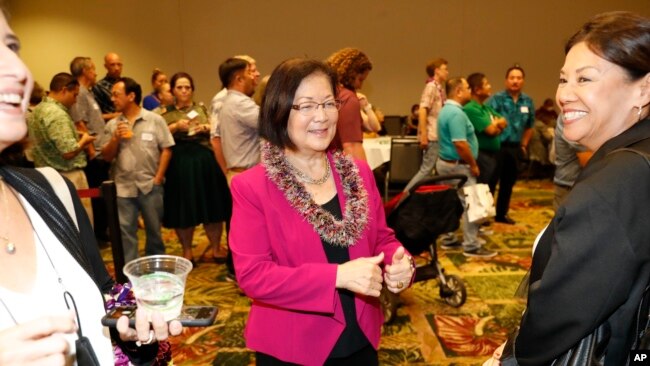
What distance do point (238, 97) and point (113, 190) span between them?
208 centimetres

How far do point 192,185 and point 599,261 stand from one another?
13.1 feet

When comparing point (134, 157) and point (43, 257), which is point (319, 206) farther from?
point (134, 157)

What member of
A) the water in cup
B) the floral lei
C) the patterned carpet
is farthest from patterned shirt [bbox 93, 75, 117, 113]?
the water in cup

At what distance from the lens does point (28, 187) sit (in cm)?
112

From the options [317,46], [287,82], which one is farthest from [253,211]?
[317,46]

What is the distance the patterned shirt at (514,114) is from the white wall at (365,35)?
14.3 feet

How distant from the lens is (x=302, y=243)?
1.67 m

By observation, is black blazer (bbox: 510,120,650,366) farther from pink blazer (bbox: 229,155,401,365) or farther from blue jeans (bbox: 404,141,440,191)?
blue jeans (bbox: 404,141,440,191)

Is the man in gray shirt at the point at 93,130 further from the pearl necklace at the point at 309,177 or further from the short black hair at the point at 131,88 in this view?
the pearl necklace at the point at 309,177

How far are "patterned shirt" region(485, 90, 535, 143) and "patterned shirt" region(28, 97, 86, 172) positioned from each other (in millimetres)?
4498

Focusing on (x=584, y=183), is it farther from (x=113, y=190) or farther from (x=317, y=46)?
(x=317, y=46)

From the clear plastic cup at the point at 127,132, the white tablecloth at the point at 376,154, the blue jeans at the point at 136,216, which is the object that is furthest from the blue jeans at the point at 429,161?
the clear plastic cup at the point at 127,132

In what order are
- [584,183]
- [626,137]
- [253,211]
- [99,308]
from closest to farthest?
[99,308] → [584,183] → [626,137] → [253,211]

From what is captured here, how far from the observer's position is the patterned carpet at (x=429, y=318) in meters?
3.21
